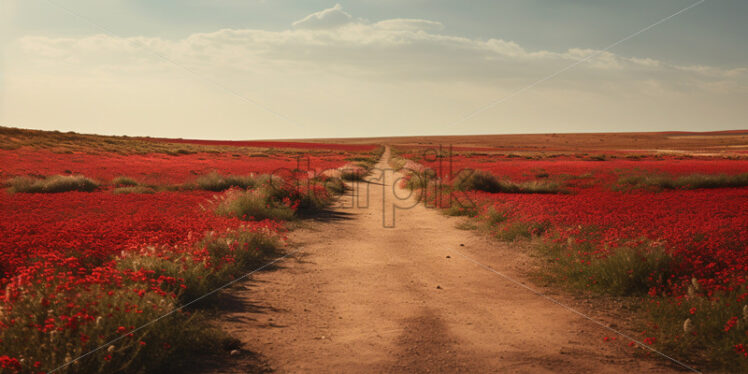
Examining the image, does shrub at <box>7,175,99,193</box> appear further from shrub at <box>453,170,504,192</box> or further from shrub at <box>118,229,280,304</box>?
shrub at <box>453,170,504,192</box>

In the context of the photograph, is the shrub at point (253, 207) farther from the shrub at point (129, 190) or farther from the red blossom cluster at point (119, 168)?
the red blossom cluster at point (119, 168)

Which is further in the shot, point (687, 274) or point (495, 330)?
point (687, 274)

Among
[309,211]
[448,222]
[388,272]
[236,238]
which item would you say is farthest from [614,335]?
[309,211]

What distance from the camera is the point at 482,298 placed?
24.2ft

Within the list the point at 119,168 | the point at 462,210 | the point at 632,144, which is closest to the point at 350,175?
the point at 462,210

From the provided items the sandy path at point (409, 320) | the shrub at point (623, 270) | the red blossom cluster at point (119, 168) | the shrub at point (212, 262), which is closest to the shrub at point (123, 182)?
the red blossom cluster at point (119, 168)

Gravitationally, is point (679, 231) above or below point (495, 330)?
above

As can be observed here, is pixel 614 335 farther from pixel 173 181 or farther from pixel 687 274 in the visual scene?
pixel 173 181

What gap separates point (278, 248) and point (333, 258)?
1.68m

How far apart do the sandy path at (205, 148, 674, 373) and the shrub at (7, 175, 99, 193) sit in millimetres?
15406

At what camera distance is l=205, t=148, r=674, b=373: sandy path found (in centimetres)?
485

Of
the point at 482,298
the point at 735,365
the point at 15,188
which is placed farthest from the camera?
the point at 15,188

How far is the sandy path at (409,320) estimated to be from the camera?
4.85 metres

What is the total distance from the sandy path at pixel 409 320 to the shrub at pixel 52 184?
15.4m
